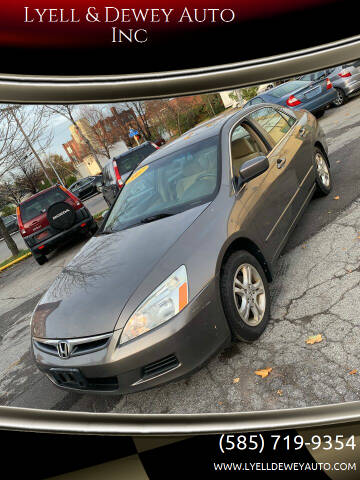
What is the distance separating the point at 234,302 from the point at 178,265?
474 millimetres

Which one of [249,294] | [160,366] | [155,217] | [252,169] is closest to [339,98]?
[252,169]

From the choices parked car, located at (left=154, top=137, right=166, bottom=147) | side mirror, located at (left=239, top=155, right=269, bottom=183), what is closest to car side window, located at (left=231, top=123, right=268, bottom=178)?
side mirror, located at (left=239, top=155, right=269, bottom=183)

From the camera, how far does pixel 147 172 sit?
12.5 feet

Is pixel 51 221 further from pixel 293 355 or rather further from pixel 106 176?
pixel 293 355

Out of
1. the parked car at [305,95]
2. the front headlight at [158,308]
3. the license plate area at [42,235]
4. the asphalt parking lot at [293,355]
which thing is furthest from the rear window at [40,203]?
the front headlight at [158,308]

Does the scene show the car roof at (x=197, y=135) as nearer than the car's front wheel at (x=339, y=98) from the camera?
Yes

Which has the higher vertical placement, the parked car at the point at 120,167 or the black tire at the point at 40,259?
the parked car at the point at 120,167

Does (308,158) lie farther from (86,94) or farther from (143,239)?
(86,94)

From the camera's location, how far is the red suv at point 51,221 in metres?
8.19

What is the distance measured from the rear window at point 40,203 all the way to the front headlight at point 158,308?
6.82m

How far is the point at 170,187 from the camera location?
3.41 metres

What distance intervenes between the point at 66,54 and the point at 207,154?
6.05 ft

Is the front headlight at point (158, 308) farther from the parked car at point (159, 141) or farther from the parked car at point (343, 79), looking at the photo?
the parked car at point (343, 79)

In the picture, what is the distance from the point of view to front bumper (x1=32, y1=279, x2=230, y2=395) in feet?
7.42
